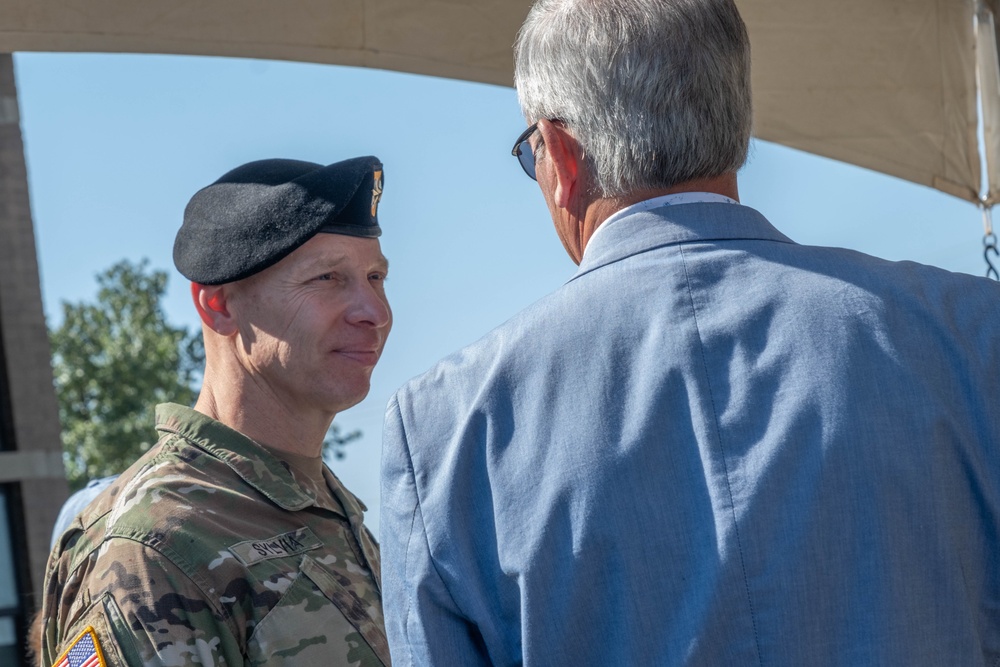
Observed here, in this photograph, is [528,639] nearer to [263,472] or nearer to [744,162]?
[744,162]

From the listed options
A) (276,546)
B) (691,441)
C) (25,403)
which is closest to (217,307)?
(276,546)

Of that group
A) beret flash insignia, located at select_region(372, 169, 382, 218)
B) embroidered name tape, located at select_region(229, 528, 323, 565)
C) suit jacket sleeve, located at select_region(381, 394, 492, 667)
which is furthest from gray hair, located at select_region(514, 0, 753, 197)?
beret flash insignia, located at select_region(372, 169, 382, 218)

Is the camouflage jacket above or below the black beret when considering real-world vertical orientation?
Result: below

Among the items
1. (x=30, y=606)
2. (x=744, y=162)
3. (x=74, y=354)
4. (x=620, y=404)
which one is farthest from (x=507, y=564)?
(x=74, y=354)

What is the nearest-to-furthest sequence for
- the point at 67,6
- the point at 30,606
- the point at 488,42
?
the point at 67,6 → the point at 488,42 → the point at 30,606

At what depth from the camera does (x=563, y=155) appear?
1261mm

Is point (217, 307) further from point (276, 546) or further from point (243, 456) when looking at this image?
point (276, 546)

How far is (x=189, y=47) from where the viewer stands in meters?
2.25

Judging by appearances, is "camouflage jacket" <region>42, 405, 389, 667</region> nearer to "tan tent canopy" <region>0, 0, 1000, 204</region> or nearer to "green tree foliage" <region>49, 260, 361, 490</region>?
"tan tent canopy" <region>0, 0, 1000, 204</region>

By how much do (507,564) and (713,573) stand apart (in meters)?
0.20

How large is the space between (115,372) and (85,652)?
2607 centimetres

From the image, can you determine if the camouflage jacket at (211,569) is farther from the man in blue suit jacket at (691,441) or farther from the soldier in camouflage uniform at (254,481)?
the man in blue suit jacket at (691,441)

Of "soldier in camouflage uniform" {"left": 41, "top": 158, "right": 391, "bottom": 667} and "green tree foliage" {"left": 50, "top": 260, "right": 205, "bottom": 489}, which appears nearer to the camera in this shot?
"soldier in camouflage uniform" {"left": 41, "top": 158, "right": 391, "bottom": 667}

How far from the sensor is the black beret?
81.1 inches
